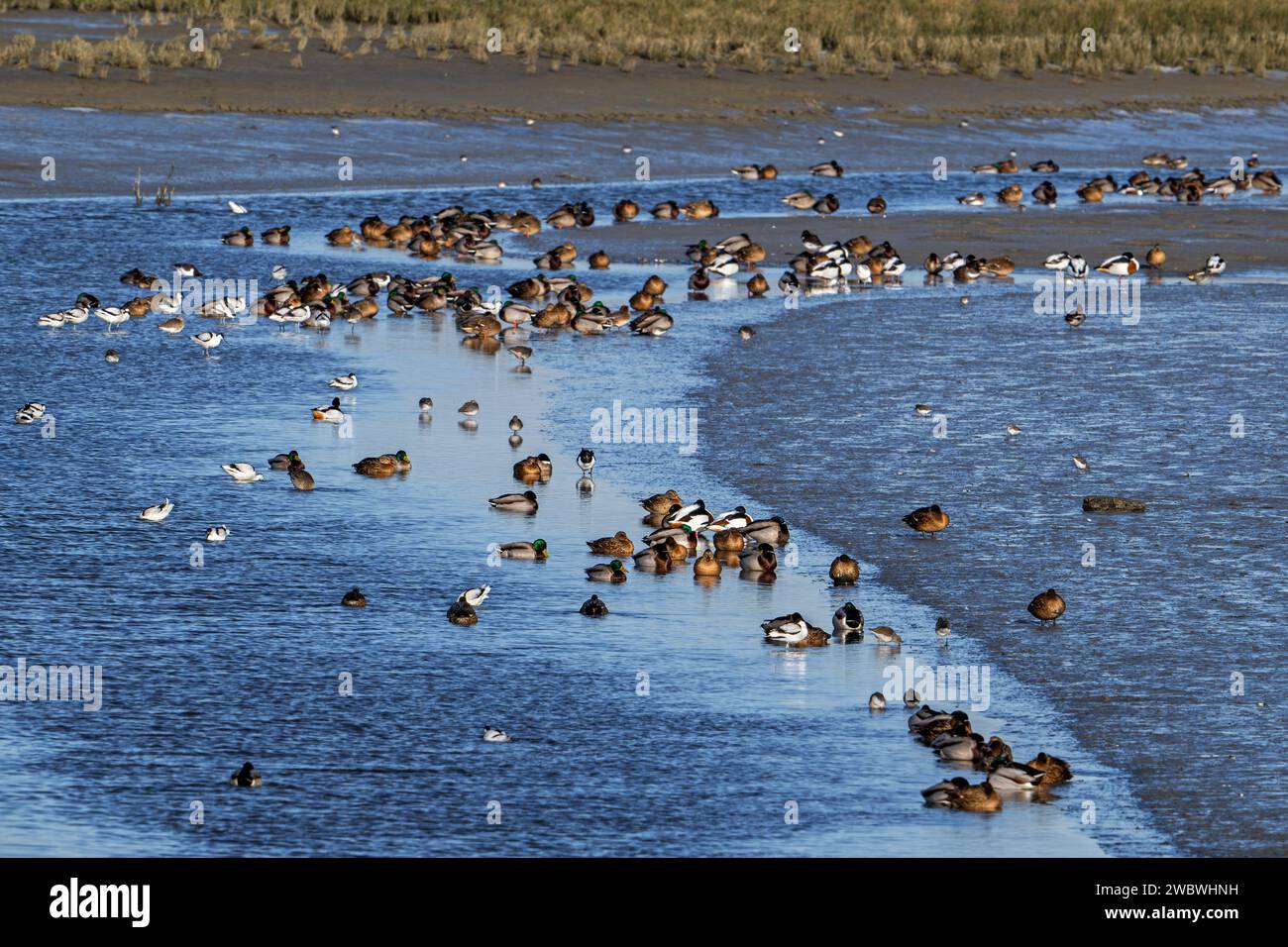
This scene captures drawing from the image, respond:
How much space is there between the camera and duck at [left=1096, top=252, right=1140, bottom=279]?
2828 cm

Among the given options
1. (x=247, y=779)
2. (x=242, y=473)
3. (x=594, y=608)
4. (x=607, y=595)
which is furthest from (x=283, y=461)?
(x=247, y=779)

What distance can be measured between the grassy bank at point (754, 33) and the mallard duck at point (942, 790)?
3253cm

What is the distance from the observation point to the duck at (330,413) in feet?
59.0

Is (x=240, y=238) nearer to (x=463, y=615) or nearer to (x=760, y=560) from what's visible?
(x=760, y=560)

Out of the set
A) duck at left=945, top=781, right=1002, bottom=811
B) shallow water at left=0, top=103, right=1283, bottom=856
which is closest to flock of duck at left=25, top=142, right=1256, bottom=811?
duck at left=945, top=781, right=1002, bottom=811

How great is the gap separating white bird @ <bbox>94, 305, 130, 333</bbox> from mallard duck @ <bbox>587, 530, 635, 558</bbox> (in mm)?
9463

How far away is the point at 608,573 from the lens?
13.8m

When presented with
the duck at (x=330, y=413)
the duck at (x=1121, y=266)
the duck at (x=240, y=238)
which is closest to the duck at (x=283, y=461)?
the duck at (x=330, y=413)

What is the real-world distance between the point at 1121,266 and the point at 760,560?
1569cm

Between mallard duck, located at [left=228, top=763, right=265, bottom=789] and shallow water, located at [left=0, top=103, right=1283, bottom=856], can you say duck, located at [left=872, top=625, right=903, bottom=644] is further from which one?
mallard duck, located at [left=228, top=763, right=265, bottom=789]

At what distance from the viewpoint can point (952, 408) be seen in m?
19.2

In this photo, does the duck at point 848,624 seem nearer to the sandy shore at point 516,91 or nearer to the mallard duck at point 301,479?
the mallard duck at point 301,479

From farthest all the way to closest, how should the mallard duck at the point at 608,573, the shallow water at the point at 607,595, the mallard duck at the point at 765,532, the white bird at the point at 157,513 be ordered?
the white bird at the point at 157,513
the mallard duck at the point at 765,532
the mallard duck at the point at 608,573
the shallow water at the point at 607,595

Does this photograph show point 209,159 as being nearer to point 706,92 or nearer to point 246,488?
point 706,92
